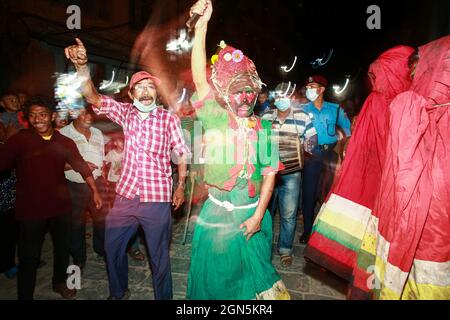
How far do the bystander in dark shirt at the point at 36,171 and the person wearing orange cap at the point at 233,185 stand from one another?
1.84 m

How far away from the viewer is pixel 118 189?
128 inches

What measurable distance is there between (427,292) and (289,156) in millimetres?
2323

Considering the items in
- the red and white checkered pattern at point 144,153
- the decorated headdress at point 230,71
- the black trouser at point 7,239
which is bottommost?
the black trouser at point 7,239

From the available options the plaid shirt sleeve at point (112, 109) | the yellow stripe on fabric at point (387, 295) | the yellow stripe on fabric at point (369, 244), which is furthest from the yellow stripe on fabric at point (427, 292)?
the plaid shirt sleeve at point (112, 109)

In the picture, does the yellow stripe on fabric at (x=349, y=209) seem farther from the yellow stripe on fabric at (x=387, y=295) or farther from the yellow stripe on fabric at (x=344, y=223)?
the yellow stripe on fabric at (x=387, y=295)

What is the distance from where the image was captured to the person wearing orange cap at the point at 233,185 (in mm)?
2662

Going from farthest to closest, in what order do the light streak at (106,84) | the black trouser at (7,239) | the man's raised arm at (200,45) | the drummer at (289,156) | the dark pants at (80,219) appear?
the light streak at (106,84) → the drummer at (289,156) → the dark pants at (80,219) → the black trouser at (7,239) → the man's raised arm at (200,45)

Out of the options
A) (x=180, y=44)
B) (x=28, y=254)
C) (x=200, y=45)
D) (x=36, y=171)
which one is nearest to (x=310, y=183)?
(x=200, y=45)

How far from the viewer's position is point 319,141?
523 centimetres

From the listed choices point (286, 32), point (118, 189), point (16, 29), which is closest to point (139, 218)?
point (118, 189)

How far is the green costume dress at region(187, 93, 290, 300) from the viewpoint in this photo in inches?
105

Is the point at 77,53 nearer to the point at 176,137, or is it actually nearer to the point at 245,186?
the point at 176,137

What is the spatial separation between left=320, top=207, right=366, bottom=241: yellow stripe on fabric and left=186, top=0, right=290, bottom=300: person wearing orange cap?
680 millimetres

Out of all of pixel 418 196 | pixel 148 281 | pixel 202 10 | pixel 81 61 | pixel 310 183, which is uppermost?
pixel 202 10
